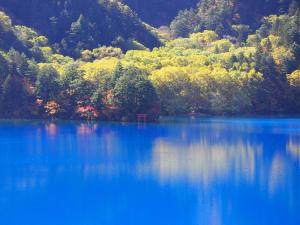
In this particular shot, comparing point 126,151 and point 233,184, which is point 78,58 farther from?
point 233,184

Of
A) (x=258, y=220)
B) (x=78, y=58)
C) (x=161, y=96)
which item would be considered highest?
(x=78, y=58)

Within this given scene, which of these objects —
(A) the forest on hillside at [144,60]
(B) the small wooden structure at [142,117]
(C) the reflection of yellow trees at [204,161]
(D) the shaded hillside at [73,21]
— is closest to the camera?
(C) the reflection of yellow trees at [204,161]

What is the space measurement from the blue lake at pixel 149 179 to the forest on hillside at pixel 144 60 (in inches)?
641

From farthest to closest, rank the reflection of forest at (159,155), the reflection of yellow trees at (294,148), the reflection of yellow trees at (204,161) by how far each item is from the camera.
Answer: the reflection of yellow trees at (294,148) → the reflection of yellow trees at (204,161) → the reflection of forest at (159,155)

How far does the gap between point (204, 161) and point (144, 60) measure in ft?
165

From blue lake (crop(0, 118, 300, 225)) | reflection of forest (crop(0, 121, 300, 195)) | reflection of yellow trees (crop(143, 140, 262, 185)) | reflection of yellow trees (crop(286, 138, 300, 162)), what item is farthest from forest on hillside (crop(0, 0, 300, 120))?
reflection of yellow trees (crop(143, 140, 262, 185))

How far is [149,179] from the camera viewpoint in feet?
96.8

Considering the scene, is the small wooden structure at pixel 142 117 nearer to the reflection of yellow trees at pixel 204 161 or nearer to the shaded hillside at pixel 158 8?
the reflection of yellow trees at pixel 204 161

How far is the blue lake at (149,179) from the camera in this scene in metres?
23.1

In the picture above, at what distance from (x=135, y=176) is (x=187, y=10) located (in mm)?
104975

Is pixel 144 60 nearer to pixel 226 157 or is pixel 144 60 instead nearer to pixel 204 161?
pixel 226 157

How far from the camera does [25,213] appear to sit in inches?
910

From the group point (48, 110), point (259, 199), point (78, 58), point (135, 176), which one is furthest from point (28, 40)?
point (259, 199)

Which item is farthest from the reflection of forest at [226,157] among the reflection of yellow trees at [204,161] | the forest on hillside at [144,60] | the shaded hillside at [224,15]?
the shaded hillside at [224,15]
